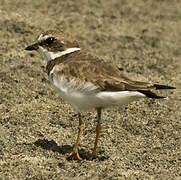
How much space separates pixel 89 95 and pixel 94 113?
124cm

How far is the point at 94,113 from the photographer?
4969 mm

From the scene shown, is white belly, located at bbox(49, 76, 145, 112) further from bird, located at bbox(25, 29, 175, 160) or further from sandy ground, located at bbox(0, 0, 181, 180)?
sandy ground, located at bbox(0, 0, 181, 180)

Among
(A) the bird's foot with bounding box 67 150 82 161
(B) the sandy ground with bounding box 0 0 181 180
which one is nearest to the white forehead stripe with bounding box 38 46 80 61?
(B) the sandy ground with bounding box 0 0 181 180

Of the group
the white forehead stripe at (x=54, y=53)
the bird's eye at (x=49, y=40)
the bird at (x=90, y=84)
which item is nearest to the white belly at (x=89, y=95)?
the bird at (x=90, y=84)

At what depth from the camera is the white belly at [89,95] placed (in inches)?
146

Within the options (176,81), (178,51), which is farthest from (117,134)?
(178,51)

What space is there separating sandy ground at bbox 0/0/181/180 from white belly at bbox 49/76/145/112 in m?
0.63

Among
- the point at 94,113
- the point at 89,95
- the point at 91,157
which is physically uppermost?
the point at 89,95

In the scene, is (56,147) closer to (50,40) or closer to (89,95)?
(89,95)

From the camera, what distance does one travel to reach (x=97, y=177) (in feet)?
12.1

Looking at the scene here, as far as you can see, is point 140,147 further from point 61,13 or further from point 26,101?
point 61,13

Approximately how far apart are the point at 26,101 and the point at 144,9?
396cm

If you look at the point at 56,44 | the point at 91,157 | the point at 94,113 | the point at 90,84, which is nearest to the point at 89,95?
the point at 90,84

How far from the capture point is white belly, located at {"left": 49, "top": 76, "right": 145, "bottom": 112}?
12.2ft
